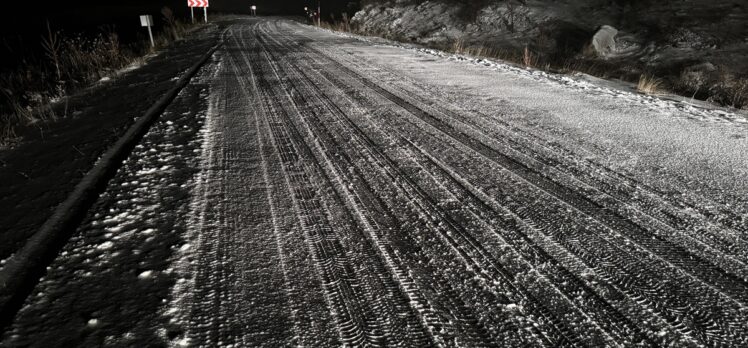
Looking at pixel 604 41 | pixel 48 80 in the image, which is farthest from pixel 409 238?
pixel 604 41

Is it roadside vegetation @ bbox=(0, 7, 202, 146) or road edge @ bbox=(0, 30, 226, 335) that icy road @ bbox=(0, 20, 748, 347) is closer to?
road edge @ bbox=(0, 30, 226, 335)

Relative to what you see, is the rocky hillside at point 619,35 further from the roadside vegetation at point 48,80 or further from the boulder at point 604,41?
the roadside vegetation at point 48,80

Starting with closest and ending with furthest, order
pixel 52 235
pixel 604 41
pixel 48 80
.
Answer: pixel 52 235
pixel 48 80
pixel 604 41

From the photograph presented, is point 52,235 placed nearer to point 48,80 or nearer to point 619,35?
point 48,80

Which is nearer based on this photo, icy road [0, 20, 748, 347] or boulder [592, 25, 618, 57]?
icy road [0, 20, 748, 347]

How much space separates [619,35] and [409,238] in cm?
1470

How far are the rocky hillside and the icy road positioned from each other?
15.1 feet

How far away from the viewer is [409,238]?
2.19 metres

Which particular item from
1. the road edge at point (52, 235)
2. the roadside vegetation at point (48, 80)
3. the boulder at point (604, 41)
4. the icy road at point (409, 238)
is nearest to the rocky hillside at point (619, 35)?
the boulder at point (604, 41)

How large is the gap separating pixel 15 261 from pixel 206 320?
119 cm

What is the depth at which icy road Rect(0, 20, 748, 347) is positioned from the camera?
1.59 meters

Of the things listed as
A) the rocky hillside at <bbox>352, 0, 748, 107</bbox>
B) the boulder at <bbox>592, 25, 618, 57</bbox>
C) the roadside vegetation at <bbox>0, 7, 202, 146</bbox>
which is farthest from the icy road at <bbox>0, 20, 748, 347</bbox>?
the boulder at <bbox>592, 25, 618, 57</bbox>

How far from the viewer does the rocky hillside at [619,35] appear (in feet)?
30.9

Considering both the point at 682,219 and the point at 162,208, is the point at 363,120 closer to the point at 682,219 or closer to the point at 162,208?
the point at 162,208
